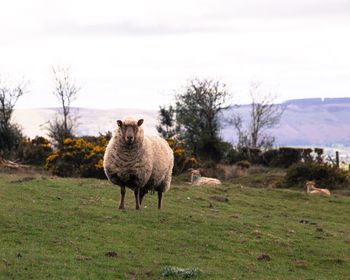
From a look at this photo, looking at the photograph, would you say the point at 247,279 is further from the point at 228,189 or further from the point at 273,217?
the point at 228,189

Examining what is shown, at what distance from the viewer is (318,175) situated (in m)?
38.2

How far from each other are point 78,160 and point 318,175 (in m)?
12.5

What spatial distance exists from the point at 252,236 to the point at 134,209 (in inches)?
137

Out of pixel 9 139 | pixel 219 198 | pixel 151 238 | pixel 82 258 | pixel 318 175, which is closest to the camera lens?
pixel 82 258

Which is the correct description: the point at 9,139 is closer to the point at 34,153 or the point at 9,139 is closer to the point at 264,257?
the point at 34,153

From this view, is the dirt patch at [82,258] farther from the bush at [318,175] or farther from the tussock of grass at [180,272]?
the bush at [318,175]

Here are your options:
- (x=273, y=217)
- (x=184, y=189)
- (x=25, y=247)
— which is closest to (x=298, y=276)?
(x=25, y=247)

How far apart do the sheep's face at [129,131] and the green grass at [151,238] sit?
6.22ft

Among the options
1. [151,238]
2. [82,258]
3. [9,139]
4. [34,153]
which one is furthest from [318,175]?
[82,258]

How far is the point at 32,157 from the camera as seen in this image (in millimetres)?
45188

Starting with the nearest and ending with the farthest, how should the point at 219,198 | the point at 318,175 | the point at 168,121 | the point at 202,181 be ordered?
the point at 219,198, the point at 202,181, the point at 318,175, the point at 168,121

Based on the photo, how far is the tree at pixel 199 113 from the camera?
54.8 m

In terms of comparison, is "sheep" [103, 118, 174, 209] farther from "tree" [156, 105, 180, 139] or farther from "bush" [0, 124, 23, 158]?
"tree" [156, 105, 180, 139]

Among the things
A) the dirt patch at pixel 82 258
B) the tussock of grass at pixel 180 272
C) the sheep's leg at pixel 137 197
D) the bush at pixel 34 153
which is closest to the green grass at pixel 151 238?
the dirt patch at pixel 82 258
